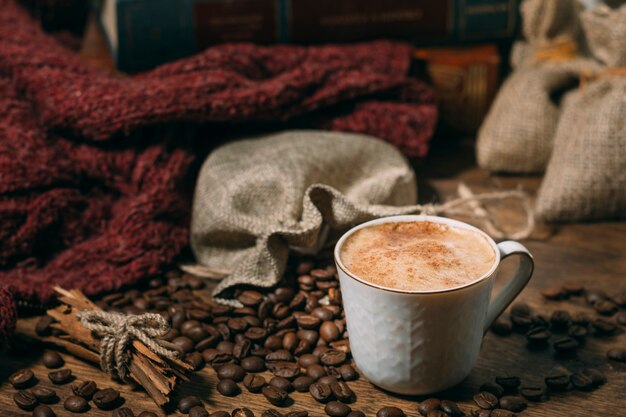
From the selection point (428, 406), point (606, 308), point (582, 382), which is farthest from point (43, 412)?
point (606, 308)

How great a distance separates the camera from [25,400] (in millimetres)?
978

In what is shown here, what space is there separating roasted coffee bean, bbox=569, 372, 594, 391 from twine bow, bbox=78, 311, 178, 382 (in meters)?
0.56

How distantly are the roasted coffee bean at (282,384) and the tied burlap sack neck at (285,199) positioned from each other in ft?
0.65

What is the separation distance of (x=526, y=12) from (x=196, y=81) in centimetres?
80

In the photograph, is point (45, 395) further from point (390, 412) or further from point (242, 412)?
point (390, 412)

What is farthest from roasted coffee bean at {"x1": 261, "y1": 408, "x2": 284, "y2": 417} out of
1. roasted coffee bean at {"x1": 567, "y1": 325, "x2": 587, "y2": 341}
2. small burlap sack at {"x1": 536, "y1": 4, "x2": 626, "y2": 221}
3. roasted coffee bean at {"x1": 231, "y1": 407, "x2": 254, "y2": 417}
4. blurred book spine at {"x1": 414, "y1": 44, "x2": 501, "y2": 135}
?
blurred book spine at {"x1": 414, "y1": 44, "x2": 501, "y2": 135}

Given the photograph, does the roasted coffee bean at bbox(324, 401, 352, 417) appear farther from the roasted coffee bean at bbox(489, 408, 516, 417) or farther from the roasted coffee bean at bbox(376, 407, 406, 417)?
the roasted coffee bean at bbox(489, 408, 516, 417)

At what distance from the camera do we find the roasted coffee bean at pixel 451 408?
37.2 inches

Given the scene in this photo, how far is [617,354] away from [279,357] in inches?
19.8

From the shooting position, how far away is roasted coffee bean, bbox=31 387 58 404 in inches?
38.9

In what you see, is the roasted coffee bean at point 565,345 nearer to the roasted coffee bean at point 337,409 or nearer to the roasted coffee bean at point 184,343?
the roasted coffee bean at point 337,409

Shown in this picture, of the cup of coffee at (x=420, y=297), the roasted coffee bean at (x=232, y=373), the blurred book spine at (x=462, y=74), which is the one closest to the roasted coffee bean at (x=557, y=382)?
the cup of coffee at (x=420, y=297)

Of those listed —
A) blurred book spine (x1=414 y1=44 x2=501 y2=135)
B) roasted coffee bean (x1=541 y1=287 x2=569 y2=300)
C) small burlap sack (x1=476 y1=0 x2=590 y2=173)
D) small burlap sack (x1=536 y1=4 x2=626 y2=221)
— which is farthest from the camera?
blurred book spine (x1=414 y1=44 x2=501 y2=135)

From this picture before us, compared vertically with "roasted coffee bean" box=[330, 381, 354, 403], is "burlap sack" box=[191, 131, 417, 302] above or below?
above
